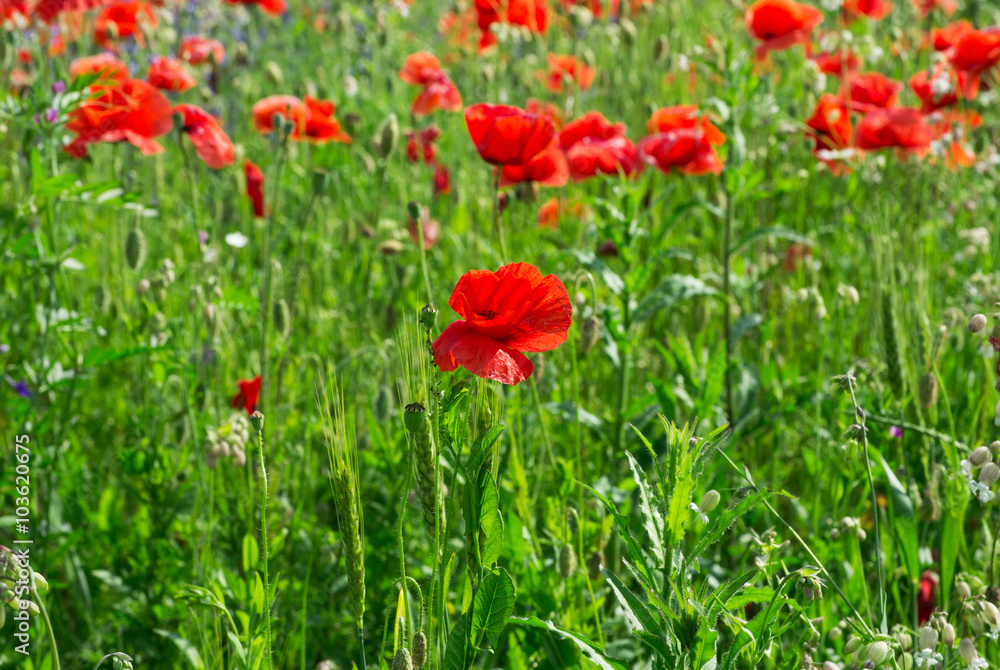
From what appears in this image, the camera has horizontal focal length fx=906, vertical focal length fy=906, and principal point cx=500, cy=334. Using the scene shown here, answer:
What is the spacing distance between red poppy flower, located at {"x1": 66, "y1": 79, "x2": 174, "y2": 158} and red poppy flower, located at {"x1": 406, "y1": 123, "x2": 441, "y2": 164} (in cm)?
113

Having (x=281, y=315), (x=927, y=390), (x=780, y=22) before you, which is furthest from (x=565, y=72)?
(x=927, y=390)

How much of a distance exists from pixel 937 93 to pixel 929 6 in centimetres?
156

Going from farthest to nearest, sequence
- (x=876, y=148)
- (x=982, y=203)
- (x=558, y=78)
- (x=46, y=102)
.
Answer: (x=558, y=78)
(x=982, y=203)
(x=876, y=148)
(x=46, y=102)

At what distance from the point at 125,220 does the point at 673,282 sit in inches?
111

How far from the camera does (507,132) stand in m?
1.72

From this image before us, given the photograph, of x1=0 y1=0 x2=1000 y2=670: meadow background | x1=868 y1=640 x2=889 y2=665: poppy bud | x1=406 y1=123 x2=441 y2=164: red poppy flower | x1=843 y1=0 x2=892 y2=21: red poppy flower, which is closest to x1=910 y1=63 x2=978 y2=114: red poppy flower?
x1=0 y1=0 x2=1000 y2=670: meadow background

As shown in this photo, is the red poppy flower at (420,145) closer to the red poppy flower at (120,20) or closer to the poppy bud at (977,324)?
the red poppy flower at (120,20)

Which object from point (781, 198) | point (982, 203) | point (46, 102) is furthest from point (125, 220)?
point (982, 203)

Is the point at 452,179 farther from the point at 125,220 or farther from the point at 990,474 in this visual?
the point at 990,474

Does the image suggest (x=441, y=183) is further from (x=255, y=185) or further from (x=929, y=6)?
(x=929, y=6)

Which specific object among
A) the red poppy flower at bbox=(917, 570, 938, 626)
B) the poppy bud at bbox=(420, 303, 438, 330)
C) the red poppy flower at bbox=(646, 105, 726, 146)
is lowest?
the red poppy flower at bbox=(917, 570, 938, 626)

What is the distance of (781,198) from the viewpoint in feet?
11.2

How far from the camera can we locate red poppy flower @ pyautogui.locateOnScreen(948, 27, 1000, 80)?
2.59 meters

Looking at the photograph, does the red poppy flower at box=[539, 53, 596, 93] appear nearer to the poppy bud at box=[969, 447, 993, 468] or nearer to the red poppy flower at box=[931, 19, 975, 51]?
the red poppy flower at box=[931, 19, 975, 51]
